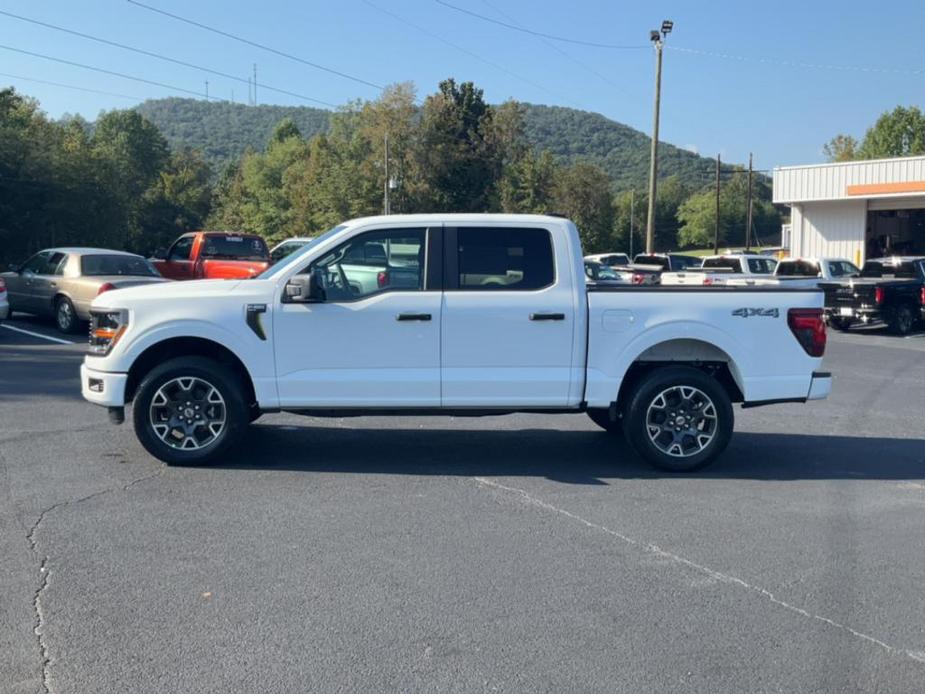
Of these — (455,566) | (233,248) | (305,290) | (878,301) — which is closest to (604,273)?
(878,301)

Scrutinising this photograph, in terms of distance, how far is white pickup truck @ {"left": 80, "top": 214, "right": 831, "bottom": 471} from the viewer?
7.95 metres

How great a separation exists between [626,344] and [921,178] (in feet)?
102

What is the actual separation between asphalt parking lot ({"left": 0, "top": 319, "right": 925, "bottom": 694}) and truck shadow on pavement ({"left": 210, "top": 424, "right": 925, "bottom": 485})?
0.04 m

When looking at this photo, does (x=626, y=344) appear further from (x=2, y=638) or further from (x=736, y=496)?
(x=2, y=638)

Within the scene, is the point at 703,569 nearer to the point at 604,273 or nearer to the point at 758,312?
the point at 758,312

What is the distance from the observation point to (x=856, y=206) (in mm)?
38281

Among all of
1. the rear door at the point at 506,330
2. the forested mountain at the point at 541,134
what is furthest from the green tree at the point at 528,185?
the rear door at the point at 506,330

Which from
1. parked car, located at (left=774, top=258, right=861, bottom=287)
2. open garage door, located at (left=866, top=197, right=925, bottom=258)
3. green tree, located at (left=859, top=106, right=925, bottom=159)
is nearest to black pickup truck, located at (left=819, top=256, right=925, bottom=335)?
parked car, located at (left=774, top=258, right=861, bottom=287)

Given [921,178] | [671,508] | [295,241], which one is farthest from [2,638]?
[921,178]

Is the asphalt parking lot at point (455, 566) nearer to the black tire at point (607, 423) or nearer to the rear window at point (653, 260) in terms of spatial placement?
the black tire at point (607, 423)

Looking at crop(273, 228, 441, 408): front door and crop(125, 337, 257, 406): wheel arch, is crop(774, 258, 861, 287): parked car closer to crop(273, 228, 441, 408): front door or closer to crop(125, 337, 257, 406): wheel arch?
crop(273, 228, 441, 408): front door

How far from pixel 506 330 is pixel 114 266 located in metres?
12.0

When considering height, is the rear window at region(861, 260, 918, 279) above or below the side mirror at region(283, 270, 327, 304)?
above

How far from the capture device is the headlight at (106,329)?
26.3ft
